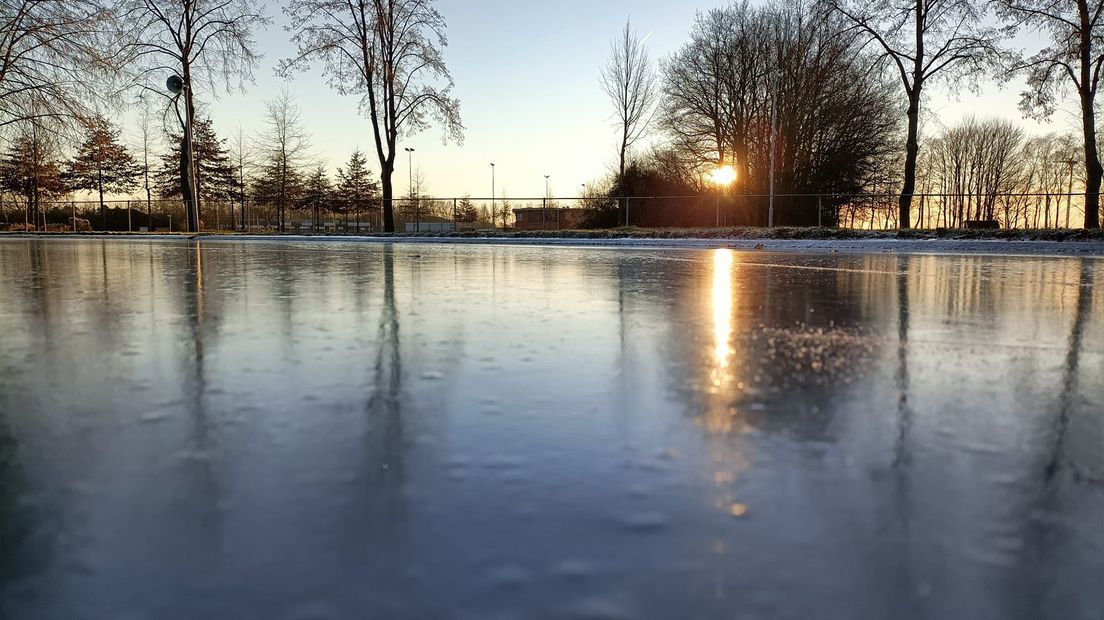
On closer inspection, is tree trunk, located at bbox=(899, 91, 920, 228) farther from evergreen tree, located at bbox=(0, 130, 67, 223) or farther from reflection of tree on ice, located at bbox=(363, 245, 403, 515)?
evergreen tree, located at bbox=(0, 130, 67, 223)

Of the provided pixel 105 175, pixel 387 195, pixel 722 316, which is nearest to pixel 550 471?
pixel 722 316

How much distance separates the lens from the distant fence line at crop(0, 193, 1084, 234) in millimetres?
30781

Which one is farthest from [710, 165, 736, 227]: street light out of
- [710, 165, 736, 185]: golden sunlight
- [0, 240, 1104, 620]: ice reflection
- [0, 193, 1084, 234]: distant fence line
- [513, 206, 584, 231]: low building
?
[0, 240, 1104, 620]: ice reflection

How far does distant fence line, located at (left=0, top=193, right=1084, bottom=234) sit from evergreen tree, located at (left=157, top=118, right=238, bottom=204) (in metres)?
14.9

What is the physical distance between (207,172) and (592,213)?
4288 centimetres

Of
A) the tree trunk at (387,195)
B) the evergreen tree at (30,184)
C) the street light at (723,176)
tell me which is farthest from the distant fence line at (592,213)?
the tree trunk at (387,195)

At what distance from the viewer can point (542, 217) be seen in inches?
1506

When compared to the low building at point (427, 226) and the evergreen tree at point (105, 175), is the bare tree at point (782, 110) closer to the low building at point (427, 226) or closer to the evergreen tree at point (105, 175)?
the low building at point (427, 226)

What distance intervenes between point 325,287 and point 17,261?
33.3 ft

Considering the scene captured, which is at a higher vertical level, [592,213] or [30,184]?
[30,184]

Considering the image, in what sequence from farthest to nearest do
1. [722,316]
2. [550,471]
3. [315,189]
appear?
[315,189], [722,316], [550,471]

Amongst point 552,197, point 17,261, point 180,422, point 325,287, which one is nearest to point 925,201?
point 552,197

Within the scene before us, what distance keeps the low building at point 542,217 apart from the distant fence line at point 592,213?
52mm

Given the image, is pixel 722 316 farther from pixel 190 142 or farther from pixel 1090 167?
pixel 190 142
